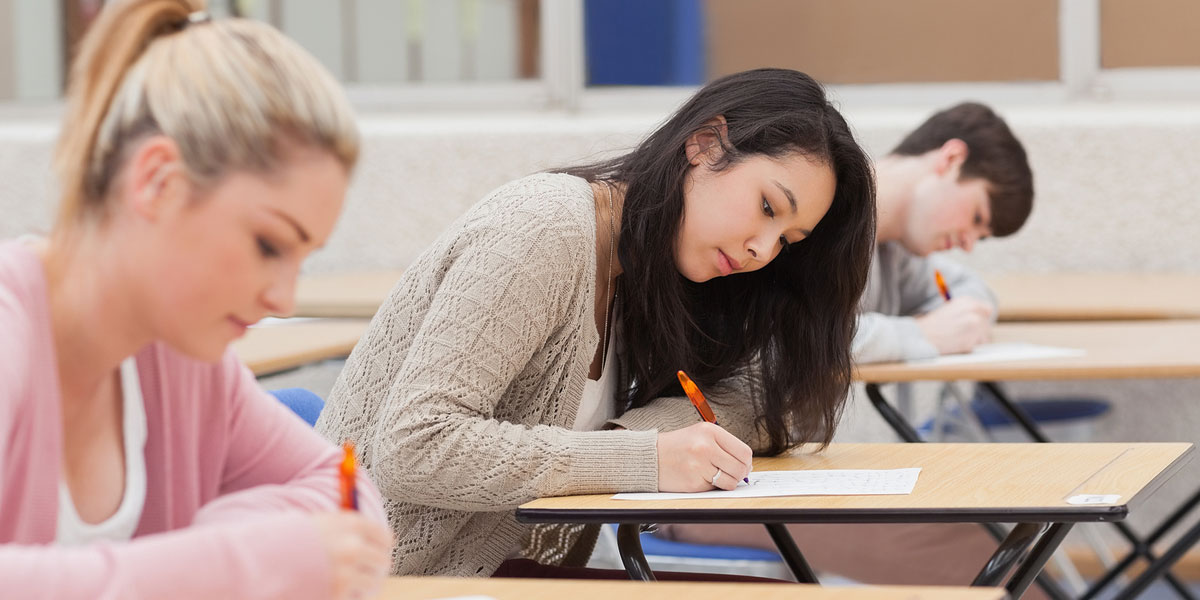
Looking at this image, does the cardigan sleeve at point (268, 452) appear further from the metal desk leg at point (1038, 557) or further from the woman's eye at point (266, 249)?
the metal desk leg at point (1038, 557)

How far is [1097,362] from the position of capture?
2.15 meters

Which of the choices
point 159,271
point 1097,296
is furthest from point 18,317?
point 1097,296

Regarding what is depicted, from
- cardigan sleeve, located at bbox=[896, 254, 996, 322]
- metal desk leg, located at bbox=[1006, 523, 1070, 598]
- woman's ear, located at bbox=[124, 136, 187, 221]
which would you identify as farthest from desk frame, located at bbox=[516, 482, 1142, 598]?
cardigan sleeve, located at bbox=[896, 254, 996, 322]

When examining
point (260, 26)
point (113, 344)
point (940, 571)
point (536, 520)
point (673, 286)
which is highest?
point (260, 26)

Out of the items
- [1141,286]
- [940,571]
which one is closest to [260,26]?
[940,571]

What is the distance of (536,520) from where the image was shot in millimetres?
1353

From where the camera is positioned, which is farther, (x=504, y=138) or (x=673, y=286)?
(x=504, y=138)

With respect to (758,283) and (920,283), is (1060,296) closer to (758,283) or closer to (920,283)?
(920,283)

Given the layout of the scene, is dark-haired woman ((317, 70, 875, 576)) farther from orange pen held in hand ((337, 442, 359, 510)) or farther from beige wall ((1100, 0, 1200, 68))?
beige wall ((1100, 0, 1200, 68))

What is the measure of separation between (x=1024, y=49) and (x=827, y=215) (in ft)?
7.53

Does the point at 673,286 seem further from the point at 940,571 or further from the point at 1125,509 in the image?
the point at 940,571

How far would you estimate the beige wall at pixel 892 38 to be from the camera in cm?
375

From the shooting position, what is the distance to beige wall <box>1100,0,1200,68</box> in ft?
11.9

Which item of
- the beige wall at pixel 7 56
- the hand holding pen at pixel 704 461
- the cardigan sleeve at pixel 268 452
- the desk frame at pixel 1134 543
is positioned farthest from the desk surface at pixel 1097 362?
the beige wall at pixel 7 56
